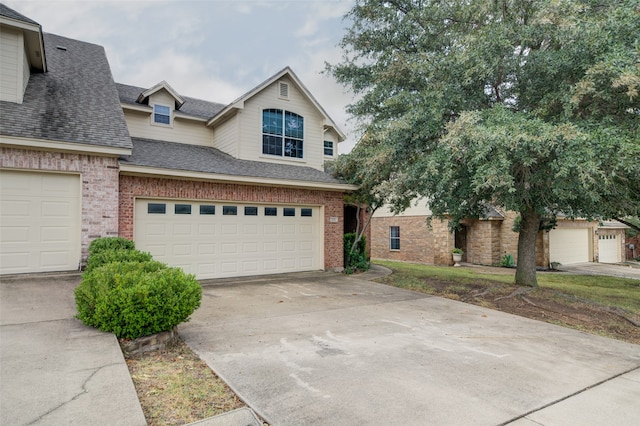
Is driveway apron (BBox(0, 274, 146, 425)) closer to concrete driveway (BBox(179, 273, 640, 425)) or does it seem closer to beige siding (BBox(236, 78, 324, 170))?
concrete driveway (BBox(179, 273, 640, 425))

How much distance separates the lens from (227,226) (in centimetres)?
1105

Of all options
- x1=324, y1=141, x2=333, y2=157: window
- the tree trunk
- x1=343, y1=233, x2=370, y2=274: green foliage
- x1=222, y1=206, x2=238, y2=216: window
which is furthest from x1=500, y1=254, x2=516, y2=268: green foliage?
x1=222, y1=206, x2=238, y2=216: window

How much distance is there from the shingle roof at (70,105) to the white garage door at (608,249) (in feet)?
93.0

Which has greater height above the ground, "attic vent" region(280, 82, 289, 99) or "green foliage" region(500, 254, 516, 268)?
"attic vent" region(280, 82, 289, 99)

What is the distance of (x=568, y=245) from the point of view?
21.6 metres

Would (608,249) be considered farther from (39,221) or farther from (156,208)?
(39,221)

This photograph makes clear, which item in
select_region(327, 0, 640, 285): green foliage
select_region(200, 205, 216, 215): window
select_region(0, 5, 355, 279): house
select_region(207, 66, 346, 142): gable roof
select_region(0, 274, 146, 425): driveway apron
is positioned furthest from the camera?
select_region(207, 66, 346, 142): gable roof

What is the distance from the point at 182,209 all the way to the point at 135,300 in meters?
6.21

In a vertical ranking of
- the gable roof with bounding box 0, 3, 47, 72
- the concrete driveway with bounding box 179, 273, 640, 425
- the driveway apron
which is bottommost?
the concrete driveway with bounding box 179, 273, 640, 425

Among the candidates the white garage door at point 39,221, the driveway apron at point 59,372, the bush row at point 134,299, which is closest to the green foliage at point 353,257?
the white garage door at point 39,221

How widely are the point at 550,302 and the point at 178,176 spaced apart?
1013 cm

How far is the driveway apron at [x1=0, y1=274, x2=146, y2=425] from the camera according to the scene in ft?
9.34

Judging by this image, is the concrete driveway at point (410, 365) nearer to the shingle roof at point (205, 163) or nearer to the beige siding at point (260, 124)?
the shingle roof at point (205, 163)

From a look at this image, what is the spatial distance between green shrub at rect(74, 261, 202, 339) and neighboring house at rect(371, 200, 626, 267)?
15.2m
